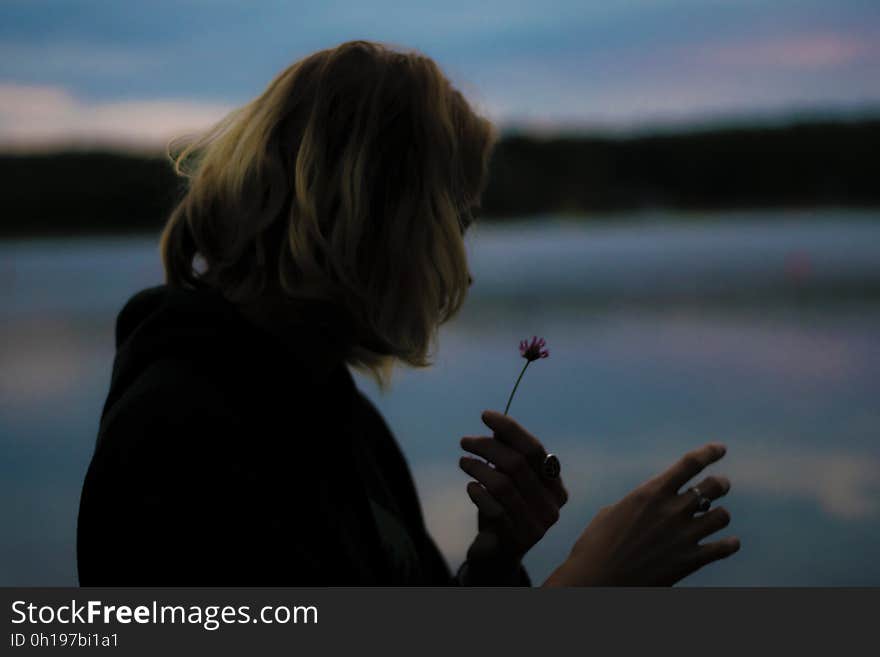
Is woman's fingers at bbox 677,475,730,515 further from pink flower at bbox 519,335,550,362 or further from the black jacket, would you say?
the black jacket

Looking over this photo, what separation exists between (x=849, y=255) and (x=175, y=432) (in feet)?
21.9

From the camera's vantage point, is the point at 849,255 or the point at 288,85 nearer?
the point at 288,85

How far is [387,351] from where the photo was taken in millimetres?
869

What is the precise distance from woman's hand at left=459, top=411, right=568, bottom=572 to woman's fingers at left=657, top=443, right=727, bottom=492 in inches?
4.3

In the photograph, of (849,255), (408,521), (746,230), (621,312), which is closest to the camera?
(408,521)

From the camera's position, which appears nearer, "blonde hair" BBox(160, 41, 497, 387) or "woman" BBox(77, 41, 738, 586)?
"woman" BBox(77, 41, 738, 586)

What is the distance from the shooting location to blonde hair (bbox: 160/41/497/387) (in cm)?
79

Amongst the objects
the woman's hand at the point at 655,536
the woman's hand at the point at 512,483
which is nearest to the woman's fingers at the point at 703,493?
the woman's hand at the point at 655,536

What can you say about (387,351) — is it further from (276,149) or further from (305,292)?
(276,149)

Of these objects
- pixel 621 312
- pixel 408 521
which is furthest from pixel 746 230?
pixel 408 521

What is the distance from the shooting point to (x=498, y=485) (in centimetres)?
75

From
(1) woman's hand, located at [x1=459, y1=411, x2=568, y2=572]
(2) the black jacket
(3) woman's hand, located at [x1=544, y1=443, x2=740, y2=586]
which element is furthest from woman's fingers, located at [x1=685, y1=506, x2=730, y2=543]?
(2) the black jacket

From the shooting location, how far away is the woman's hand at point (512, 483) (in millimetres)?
749

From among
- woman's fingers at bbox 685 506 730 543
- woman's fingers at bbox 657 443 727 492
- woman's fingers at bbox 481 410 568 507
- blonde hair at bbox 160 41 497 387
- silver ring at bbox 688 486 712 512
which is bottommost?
woman's fingers at bbox 685 506 730 543
